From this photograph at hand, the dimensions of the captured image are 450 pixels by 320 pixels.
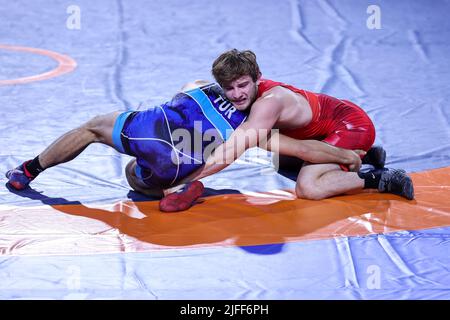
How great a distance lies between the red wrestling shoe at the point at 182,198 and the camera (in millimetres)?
3998

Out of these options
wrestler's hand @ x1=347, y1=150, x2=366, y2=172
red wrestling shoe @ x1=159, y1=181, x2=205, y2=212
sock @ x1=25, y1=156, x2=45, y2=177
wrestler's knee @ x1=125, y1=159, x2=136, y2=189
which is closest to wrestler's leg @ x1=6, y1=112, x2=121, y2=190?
sock @ x1=25, y1=156, x2=45, y2=177

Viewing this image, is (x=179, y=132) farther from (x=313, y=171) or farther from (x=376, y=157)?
(x=376, y=157)

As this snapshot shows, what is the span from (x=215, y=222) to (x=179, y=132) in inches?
18.7

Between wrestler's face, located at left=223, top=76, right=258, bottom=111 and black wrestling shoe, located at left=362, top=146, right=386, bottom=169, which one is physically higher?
wrestler's face, located at left=223, top=76, right=258, bottom=111

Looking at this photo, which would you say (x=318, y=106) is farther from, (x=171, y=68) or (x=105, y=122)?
(x=171, y=68)

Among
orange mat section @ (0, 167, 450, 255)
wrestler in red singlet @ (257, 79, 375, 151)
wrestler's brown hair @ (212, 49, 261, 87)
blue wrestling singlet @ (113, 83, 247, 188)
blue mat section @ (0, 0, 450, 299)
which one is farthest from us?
wrestler in red singlet @ (257, 79, 375, 151)

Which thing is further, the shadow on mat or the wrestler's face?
the wrestler's face

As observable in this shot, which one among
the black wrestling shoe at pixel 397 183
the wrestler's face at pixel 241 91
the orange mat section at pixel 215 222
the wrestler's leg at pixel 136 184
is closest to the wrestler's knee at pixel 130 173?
the wrestler's leg at pixel 136 184

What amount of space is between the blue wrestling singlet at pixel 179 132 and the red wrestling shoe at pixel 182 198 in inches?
3.4

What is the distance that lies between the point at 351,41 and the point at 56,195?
137 inches

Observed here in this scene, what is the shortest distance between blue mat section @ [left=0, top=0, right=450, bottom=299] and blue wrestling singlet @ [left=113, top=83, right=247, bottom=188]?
1.17 feet

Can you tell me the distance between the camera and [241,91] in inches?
156

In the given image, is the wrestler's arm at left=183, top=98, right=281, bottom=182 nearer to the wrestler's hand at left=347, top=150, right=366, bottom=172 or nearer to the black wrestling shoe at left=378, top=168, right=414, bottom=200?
the wrestler's hand at left=347, top=150, right=366, bottom=172

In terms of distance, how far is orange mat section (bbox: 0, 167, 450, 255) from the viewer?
370 cm
